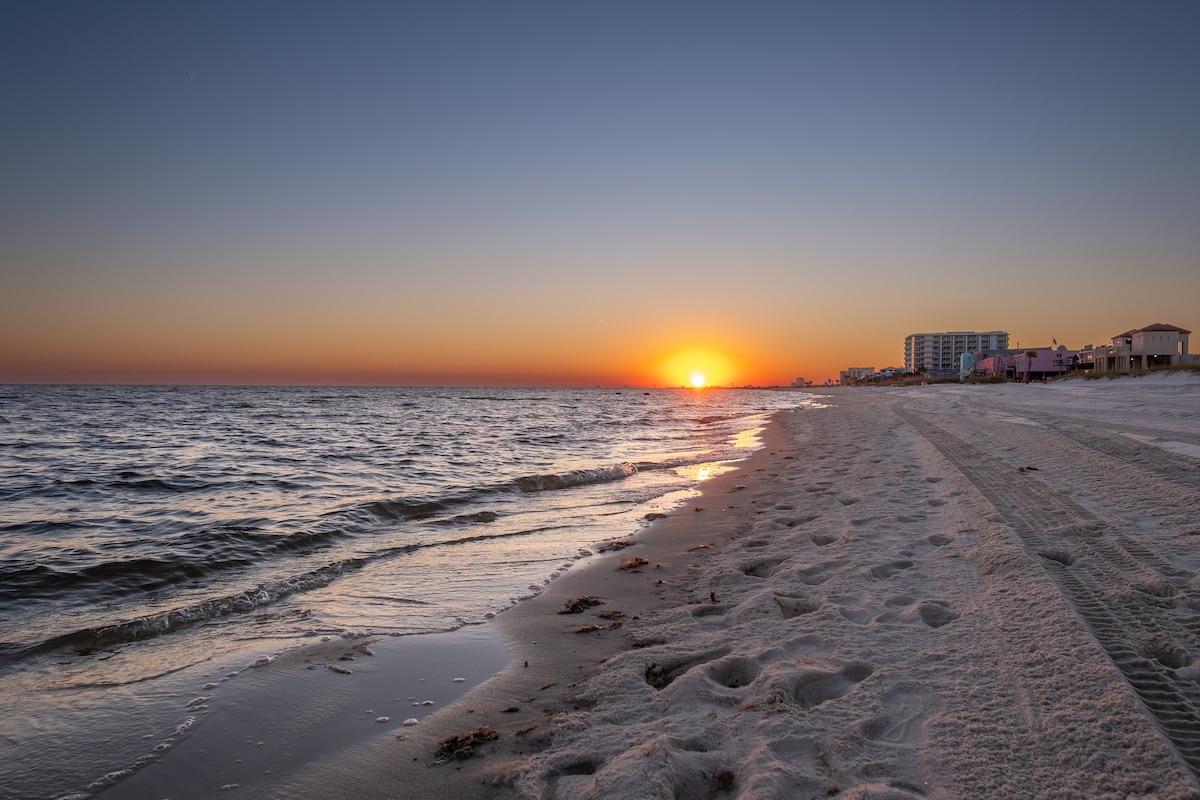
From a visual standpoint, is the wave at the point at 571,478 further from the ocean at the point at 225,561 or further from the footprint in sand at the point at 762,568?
the footprint in sand at the point at 762,568

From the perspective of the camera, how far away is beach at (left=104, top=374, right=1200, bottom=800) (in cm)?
242

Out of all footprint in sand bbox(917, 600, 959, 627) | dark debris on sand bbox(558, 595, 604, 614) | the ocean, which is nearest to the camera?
the ocean

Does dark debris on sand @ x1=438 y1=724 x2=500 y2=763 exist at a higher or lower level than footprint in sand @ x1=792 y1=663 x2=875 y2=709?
lower

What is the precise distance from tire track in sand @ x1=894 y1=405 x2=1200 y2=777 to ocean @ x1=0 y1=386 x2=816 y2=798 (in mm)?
4167

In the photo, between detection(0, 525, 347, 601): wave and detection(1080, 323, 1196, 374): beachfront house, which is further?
detection(1080, 323, 1196, 374): beachfront house

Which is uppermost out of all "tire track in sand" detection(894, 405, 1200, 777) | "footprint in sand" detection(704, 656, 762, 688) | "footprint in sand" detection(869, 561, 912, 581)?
"tire track in sand" detection(894, 405, 1200, 777)

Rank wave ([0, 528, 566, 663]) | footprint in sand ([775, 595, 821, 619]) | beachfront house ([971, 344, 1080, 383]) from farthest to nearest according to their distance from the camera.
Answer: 1. beachfront house ([971, 344, 1080, 383])
2. wave ([0, 528, 566, 663])
3. footprint in sand ([775, 595, 821, 619])

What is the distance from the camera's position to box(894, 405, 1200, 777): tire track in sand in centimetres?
269

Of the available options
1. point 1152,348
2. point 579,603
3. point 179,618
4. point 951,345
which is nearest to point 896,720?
point 579,603

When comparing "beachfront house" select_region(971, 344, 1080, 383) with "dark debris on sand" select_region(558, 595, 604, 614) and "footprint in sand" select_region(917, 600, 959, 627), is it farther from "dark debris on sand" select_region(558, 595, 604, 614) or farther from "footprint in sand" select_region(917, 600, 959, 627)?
"dark debris on sand" select_region(558, 595, 604, 614)

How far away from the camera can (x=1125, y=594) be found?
396 centimetres

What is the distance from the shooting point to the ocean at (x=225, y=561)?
3654 millimetres

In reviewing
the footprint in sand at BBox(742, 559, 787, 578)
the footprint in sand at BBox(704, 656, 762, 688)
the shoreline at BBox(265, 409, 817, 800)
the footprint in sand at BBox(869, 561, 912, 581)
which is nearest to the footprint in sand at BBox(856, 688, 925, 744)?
the footprint in sand at BBox(704, 656, 762, 688)

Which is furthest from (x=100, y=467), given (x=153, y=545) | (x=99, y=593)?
(x=99, y=593)
